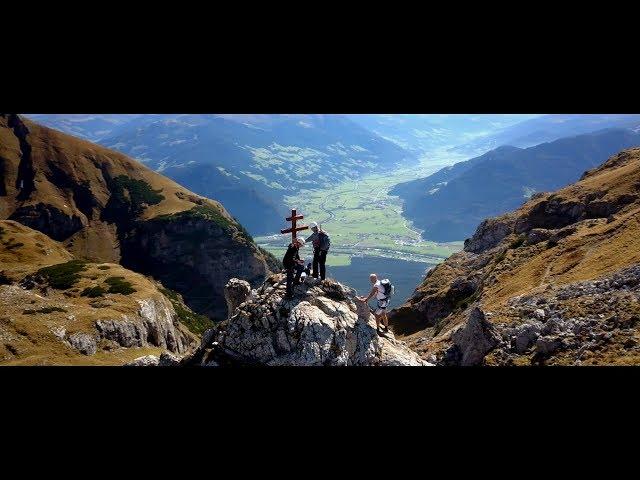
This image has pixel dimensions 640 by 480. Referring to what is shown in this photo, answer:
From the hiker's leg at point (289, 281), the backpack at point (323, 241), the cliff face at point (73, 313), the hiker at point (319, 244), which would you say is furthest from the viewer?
the cliff face at point (73, 313)

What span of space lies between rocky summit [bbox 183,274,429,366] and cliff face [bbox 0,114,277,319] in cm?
15526

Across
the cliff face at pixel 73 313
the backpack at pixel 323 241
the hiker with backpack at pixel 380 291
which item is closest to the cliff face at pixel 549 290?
the hiker with backpack at pixel 380 291

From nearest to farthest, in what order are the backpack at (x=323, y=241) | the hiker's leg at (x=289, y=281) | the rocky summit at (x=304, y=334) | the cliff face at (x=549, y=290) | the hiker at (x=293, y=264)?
the hiker at (x=293, y=264) → the backpack at (x=323, y=241) → the hiker's leg at (x=289, y=281) → the rocky summit at (x=304, y=334) → the cliff face at (x=549, y=290)

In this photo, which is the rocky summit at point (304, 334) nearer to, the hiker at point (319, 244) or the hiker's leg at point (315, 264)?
the hiker's leg at point (315, 264)

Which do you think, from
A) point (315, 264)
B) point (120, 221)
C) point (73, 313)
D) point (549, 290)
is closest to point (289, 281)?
point (315, 264)

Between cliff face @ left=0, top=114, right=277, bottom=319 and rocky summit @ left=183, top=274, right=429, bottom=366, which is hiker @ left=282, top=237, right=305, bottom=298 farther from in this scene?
cliff face @ left=0, top=114, right=277, bottom=319

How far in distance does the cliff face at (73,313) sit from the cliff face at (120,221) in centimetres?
6750

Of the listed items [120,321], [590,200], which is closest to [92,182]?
[120,321]

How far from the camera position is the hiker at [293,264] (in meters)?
12.9

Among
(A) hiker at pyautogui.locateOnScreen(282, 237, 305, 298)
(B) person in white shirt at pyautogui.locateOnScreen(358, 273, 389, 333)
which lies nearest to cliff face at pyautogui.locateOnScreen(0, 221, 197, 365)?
(A) hiker at pyautogui.locateOnScreen(282, 237, 305, 298)

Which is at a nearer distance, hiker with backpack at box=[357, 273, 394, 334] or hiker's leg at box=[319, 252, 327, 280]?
hiker with backpack at box=[357, 273, 394, 334]

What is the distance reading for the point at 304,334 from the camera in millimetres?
14867

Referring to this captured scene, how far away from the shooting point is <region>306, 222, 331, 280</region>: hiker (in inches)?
538
